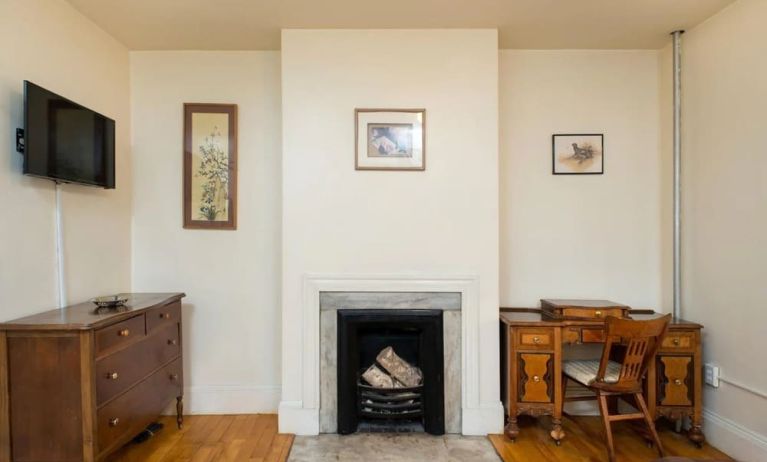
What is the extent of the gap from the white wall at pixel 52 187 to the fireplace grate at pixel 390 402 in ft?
6.11

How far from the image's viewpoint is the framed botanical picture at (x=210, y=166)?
283 centimetres

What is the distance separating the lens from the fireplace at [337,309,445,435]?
247 centimetres

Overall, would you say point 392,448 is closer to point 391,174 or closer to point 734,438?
point 391,174

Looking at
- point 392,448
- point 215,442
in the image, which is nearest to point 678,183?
point 392,448

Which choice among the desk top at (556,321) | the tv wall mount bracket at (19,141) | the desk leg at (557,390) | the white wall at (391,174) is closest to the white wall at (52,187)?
the tv wall mount bracket at (19,141)

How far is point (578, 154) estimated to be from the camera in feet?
9.37

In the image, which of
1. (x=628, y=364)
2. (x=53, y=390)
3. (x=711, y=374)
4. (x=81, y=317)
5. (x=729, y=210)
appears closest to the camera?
(x=53, y=390)

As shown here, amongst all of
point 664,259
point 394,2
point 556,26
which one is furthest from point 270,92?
point 664,259

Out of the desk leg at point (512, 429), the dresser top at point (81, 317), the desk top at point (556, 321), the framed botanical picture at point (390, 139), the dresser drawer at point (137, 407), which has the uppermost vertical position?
the framed botanical picture at point (390, 139)

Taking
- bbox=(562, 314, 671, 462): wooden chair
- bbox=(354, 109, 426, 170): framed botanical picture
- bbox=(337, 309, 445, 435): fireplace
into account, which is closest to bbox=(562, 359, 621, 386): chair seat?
bbox=(562, 314, 671, 462): wooden chair

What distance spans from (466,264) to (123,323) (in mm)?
2004

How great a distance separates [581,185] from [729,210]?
0.85m

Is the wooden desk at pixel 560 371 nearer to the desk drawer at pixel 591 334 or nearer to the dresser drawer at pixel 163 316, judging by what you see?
the desk drawer at pixel 591 334

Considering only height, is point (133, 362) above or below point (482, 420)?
above
